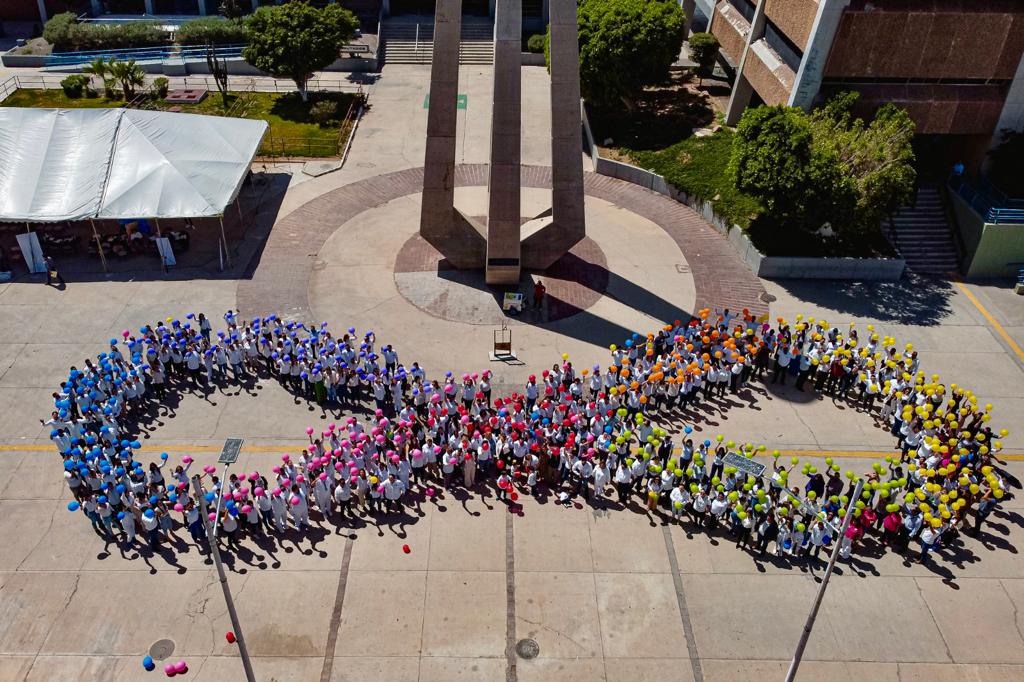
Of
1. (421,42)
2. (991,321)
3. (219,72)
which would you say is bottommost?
(991,321)

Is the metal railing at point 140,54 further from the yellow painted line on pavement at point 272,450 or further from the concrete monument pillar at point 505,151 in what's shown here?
the yellow painted line on pavement at point 272,450

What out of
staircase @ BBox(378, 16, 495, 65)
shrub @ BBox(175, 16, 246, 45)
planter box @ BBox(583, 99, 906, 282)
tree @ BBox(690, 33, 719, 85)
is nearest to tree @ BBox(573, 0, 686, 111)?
tree @ BBox(690, 33, 719, 85)

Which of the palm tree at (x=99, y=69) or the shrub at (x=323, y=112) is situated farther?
the palm tree at (x=99, y=69)

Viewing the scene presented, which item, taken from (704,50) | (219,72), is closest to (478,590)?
(219,72)

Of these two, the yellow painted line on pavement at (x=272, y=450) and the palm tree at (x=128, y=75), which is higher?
the palm tree at (x=128, y=75)

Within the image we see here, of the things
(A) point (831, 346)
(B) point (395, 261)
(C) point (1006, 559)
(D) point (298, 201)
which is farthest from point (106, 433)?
(C) point (1006, 559)

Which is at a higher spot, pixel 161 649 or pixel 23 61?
pixel 23 61

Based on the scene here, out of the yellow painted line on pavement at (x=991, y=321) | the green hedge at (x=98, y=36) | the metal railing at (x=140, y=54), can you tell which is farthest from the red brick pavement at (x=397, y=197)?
the green hedge at (x=98, y=36)

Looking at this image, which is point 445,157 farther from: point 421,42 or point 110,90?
point 421,42
